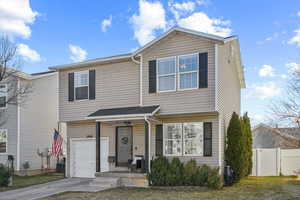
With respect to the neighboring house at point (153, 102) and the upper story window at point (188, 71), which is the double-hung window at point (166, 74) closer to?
the neighboring house at point (153, 102)

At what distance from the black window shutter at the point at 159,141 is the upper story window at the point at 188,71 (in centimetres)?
207

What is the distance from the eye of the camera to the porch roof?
12.4 meters

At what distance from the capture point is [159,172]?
39.3 ft

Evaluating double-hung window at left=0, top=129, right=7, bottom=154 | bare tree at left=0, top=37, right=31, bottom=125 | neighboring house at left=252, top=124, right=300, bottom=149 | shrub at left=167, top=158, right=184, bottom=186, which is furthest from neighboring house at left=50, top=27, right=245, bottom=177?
neighboring house at left=252, top=124, right=300, bottom=149

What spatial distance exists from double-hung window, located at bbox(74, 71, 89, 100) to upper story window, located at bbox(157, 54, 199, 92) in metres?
4.01

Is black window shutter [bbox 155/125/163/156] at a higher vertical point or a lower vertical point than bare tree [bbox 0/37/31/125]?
lower

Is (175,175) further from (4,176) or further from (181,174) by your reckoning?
(4,176)

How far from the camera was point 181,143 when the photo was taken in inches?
502

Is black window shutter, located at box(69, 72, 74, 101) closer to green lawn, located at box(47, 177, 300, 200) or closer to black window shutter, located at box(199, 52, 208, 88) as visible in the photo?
green lawn, located at box(47, 177, 300, 200)

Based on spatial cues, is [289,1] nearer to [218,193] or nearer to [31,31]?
[218,193]

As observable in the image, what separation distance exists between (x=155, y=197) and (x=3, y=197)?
5518 mm

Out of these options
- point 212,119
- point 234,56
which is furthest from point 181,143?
point 234,56

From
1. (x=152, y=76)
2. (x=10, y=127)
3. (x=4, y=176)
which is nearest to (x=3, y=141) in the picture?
(x=10, y=127)

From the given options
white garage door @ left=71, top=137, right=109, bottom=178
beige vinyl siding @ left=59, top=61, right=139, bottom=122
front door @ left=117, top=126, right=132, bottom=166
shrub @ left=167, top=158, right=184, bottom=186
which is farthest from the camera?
white garage door @ left=71, top=137, right=109, bottom=178
